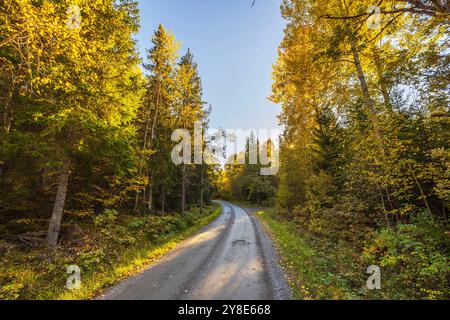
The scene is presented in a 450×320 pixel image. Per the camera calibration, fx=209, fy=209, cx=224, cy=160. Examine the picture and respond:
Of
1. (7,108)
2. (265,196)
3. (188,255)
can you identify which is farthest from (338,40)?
(265,196)

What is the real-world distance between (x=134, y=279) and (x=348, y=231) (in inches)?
349

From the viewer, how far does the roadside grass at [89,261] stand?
535 centimetres

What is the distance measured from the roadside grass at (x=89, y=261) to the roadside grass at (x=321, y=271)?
522 cm

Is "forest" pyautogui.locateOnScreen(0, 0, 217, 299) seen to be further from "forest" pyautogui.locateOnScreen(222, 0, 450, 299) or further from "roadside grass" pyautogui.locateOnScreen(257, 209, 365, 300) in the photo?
"forest" pyautogui.locateOnScreen(222, 0, 450, 299)

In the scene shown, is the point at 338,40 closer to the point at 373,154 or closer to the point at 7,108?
the point at 373,154

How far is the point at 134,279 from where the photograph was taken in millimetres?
6328

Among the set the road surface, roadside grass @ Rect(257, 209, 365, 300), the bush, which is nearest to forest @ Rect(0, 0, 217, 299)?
the road surface

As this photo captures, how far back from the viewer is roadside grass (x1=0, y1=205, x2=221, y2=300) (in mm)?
5352

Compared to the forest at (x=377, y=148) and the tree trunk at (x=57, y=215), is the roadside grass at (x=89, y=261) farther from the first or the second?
the forest at (x=377, y=148)

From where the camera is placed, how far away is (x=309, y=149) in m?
14.8

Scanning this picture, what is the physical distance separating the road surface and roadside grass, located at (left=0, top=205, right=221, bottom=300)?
0.61m

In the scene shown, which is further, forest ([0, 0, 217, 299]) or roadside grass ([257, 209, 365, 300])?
forest ([0, 0, 217, 299])

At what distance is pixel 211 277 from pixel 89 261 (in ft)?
14.0

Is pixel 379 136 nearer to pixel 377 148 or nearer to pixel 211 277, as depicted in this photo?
pixel 377 148
